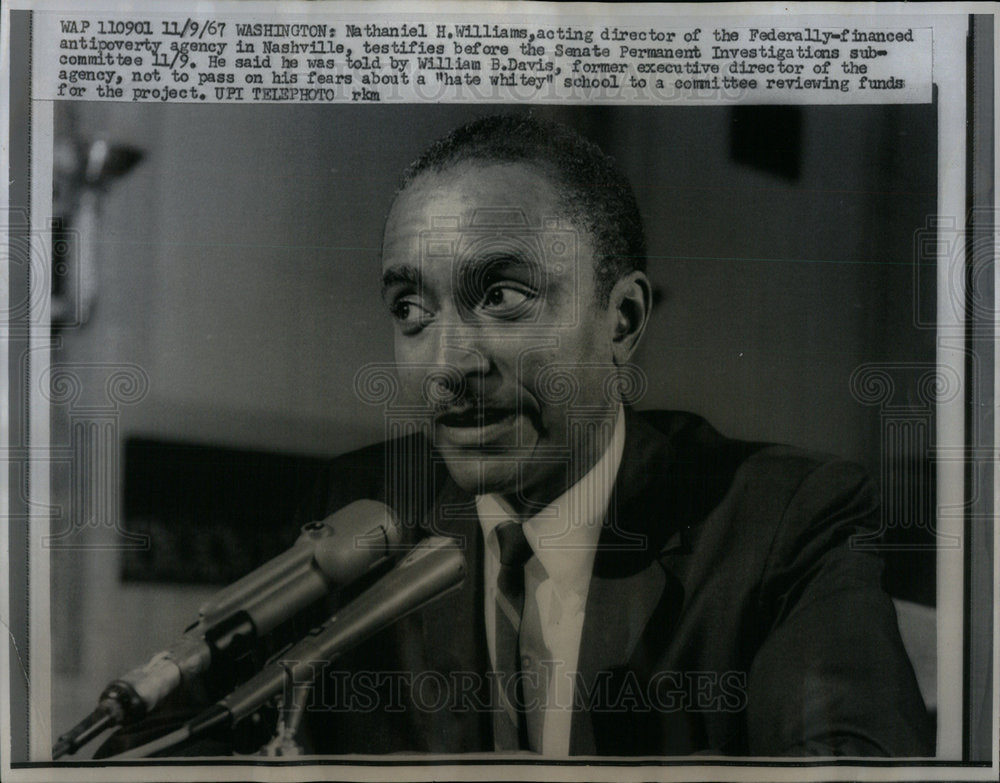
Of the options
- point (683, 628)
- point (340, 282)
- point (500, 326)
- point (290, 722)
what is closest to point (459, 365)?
point (500, 326)

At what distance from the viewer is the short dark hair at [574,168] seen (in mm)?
1556

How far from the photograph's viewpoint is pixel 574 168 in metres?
1.56

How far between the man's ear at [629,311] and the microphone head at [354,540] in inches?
22.4

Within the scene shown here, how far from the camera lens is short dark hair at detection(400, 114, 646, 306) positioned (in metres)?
1.56

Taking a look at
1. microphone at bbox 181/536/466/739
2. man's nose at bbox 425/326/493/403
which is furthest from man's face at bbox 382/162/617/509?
microphone at bbox 181/536/466/739

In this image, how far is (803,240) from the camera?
1.59m

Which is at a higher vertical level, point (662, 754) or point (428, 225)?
point (428, 225)

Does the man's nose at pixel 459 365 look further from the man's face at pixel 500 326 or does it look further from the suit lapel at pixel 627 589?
the suit lapel at pixel 627 589

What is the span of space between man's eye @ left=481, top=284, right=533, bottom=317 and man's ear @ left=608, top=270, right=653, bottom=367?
176 millimetres

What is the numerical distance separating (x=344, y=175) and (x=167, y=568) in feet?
2.85

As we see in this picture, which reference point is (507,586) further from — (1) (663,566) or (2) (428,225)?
(2) (428,225)

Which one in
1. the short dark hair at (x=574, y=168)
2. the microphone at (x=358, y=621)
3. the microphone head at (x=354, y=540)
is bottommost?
the microphone at (x=358, y=621)

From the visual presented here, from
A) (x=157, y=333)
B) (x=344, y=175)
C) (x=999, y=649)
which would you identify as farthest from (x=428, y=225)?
(x=999, y=649)

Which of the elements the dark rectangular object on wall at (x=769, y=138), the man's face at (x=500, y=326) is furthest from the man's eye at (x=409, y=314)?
the dark rectangular object on wall at (x=769, y=138)
